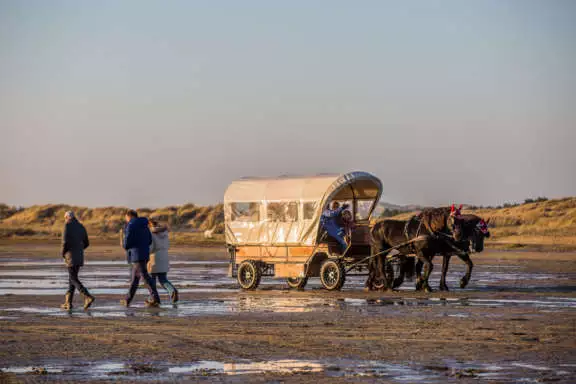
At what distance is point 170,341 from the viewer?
1730 cm

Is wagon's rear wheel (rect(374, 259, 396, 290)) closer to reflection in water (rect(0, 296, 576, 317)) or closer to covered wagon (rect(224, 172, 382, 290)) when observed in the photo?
covered wagon (rect(224, 172, 382, 290))

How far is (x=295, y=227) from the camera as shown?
30.3 meters

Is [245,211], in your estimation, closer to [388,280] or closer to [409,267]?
[388,280]

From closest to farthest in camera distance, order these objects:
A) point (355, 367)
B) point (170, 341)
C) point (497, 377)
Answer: point (497, 377) → point (355, 367) → point (170, 341)

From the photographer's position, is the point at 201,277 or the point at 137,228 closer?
the point at 137,228

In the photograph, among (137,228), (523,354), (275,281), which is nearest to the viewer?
(523,354)

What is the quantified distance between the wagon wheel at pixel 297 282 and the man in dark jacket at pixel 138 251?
7.08 m

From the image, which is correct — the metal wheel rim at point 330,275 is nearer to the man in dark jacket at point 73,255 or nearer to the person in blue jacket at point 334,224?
the person in blue jacket at point 334,224

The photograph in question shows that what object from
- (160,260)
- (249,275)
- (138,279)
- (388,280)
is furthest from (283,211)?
(138,279)

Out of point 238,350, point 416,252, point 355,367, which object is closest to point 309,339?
point 238,350

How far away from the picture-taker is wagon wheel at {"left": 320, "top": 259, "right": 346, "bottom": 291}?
95.7 ft

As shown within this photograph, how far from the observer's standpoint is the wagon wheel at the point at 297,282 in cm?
3091

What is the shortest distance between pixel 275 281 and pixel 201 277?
253cm

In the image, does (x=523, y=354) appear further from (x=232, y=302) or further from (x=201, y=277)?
(x=201, y=277)
